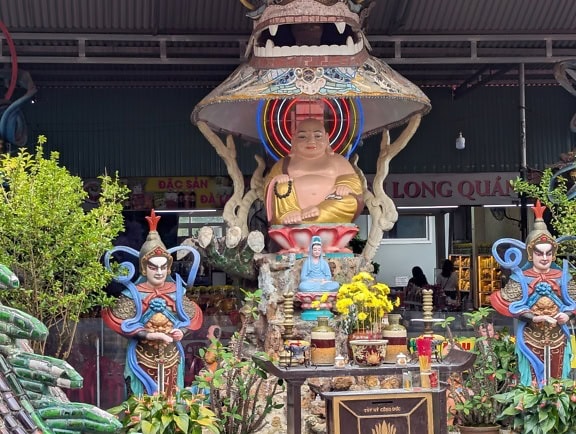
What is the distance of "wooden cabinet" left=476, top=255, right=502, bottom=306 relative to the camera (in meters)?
15.0

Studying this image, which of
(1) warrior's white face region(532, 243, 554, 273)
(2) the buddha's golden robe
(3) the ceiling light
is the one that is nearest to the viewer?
(1) warrior's white face region(532, 243, 554, 273)

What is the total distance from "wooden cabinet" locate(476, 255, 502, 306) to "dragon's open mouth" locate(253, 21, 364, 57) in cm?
590

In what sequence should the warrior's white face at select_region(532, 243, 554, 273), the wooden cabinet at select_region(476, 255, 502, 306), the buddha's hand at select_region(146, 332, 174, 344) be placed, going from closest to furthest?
the buddha's hand at select_region(146, 332, 174, 344) → the warrior's white face at select_region(532, 243, 554, 273) → the wooden cabinet at select_region(476, 255, 502, 306)

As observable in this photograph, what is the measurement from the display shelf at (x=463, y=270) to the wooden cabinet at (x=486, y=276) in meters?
0.46

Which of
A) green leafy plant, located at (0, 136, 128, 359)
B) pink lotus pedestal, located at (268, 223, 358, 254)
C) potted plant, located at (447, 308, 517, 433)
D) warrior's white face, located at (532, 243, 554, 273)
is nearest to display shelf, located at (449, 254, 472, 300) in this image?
pink lotus pedestal, located at (268, 223, 358, 254)

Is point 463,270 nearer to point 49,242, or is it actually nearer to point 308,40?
point 308,40

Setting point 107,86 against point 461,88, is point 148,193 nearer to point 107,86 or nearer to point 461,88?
point 107,86

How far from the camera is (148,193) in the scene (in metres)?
13.3

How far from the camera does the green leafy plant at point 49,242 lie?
755cm

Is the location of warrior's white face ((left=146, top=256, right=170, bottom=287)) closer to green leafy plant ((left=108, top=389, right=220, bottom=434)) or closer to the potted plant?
green leafy plant ((left=108, top=389, right=220, bottom=434))

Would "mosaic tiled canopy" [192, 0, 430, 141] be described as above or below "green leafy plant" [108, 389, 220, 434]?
above

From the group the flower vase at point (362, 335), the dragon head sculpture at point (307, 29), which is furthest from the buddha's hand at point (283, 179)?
the flower vase at point (362, 335)

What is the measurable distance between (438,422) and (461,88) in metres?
7.44

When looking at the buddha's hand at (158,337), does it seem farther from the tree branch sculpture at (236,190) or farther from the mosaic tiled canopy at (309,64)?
the mosaic tiled canopy at (309,64)
